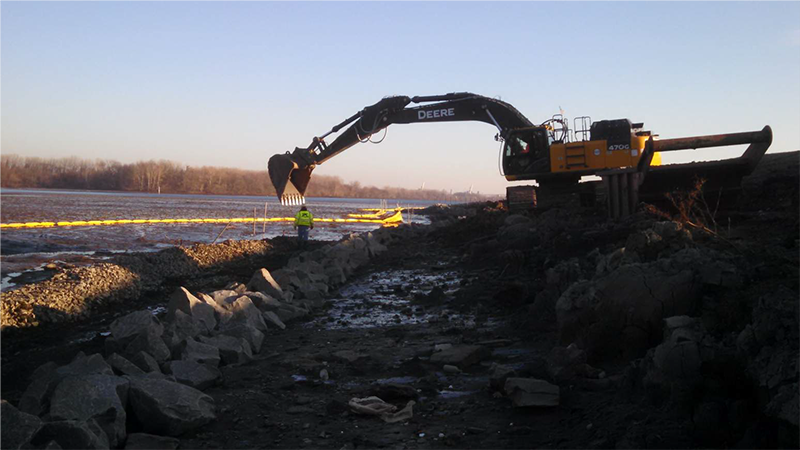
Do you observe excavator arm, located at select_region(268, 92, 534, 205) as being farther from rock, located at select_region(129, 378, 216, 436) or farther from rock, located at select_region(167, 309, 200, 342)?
rock, located at select_region(129, 378, 216, 436)

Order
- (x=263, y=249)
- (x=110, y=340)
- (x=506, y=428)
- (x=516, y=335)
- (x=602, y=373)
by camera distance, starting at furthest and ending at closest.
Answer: (x=263, y=249), (x=516, y=335), (x=110, y=340), (x=602, y=373), (x=506, y=428)

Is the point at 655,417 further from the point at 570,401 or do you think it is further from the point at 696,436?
the point at 570,401

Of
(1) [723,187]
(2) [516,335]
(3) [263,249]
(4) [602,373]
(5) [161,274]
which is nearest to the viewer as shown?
(4) [602,373]

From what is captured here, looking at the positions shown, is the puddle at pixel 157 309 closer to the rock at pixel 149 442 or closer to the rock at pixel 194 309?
the rock at pixel 194 309

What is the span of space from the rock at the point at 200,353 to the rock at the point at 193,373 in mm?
258

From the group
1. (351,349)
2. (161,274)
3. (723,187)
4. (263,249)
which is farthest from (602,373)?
(263,249)

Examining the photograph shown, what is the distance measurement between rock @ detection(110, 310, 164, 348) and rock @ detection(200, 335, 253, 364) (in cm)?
62

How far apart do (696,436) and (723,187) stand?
32.7ft

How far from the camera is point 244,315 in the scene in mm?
9562

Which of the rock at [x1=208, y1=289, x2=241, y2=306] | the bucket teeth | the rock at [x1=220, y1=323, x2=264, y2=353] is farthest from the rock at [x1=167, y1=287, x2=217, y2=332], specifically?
the bucket teeth

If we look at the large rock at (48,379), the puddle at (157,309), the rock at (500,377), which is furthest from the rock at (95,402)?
the puddle at (157,309)

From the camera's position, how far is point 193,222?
38.1m

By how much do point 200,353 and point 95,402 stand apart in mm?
2263

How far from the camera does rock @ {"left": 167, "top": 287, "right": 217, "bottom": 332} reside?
9078 millimetres
